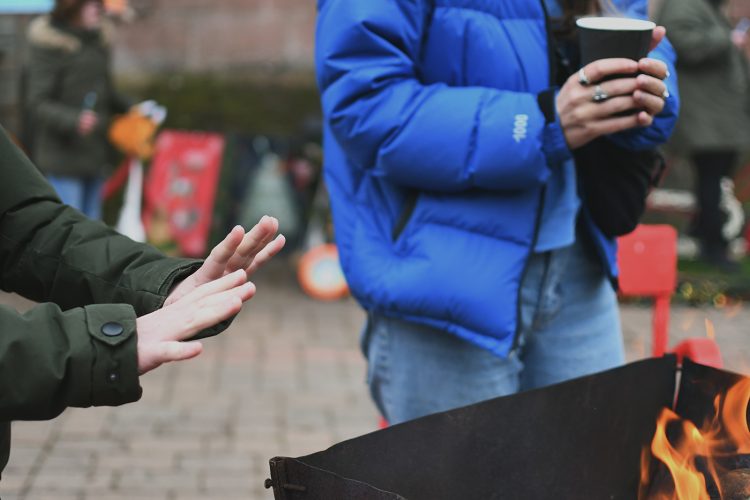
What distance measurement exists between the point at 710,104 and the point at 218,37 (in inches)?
140

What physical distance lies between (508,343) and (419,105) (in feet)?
1.75

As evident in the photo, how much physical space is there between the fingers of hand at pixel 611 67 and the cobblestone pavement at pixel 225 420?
2434 mm

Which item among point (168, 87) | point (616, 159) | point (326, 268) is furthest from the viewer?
point (168, 87)

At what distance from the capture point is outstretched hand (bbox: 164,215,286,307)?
1.91m

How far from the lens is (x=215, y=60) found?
8.51m

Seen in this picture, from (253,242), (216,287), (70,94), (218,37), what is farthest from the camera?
(218,37)

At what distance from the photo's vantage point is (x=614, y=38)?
2.24m

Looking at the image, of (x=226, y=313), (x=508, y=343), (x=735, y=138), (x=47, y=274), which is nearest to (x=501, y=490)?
(x=508, y=343)

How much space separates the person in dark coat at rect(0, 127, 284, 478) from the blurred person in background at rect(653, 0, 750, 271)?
5870 mm

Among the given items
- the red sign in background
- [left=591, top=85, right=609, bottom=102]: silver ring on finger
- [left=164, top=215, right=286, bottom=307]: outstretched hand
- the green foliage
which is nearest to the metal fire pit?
[left=164, top=215, right=286, bottom=307]: outstretched hand

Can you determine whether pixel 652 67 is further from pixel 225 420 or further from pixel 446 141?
pixel 225 420

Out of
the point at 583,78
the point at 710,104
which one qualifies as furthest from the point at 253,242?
the point at 710,104

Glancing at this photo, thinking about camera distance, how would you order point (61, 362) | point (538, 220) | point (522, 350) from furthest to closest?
1. point (522, 350)
2. point (538, 220)
3. point (61, 362)

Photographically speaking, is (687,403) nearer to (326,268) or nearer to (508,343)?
(508,343)
